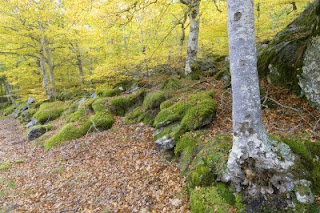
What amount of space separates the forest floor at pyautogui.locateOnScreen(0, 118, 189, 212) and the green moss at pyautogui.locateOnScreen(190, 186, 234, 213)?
33 centimetres

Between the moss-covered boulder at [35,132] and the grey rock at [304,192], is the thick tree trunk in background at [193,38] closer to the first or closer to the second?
the grey rock at [304,192]

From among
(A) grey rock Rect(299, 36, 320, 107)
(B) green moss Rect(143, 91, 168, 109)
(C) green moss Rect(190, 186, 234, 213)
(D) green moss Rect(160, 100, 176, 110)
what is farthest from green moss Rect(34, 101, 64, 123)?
(A) grey rock Rect(299, 36, 320, 107)

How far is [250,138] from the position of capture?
314 cm

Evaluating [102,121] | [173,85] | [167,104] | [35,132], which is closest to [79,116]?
[102,121]

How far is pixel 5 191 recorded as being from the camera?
17.6 ft

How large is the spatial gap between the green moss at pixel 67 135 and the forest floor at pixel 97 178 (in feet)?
1.49

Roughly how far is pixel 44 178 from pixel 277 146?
6.09 meters

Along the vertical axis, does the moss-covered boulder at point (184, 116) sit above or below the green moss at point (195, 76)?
below

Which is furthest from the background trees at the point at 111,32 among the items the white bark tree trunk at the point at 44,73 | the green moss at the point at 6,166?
the green moss at the point at 6,166

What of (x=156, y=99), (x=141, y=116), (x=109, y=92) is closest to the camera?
(x=156, y=99)

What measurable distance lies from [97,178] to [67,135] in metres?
3.77

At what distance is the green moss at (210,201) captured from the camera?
131 inches

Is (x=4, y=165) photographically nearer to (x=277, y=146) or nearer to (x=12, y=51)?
(x=277, y=146)

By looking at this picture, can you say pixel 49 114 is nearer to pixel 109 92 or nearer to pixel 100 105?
pixel 109 92
